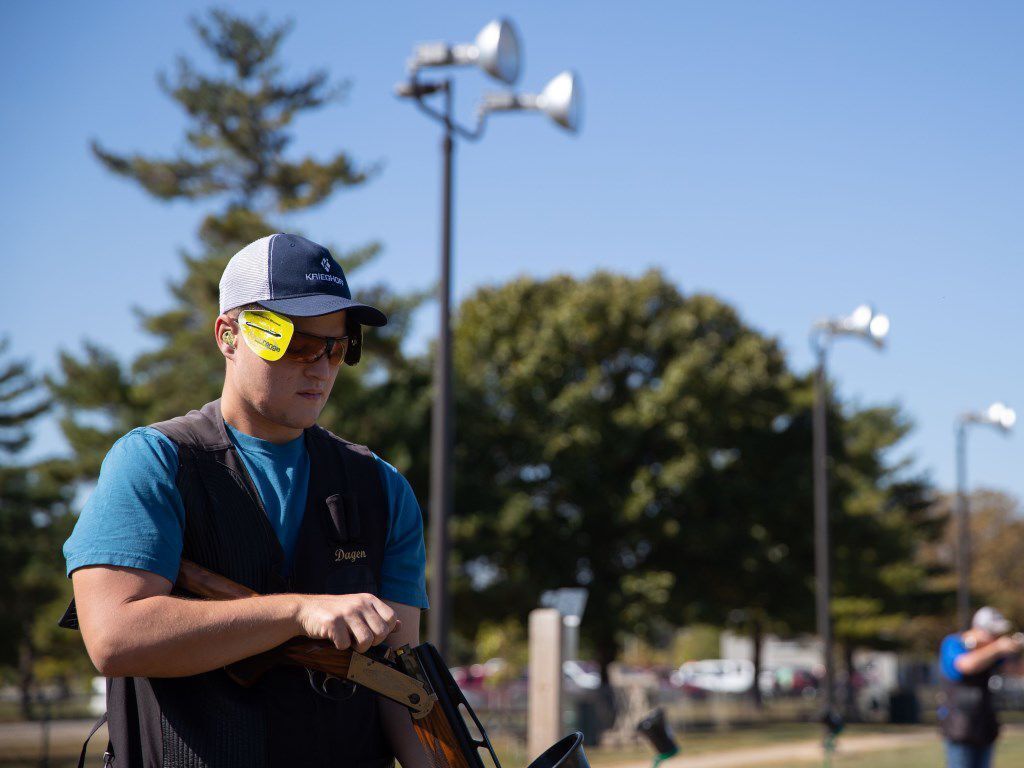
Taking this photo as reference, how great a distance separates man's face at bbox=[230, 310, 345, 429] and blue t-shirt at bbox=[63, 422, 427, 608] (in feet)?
0.25

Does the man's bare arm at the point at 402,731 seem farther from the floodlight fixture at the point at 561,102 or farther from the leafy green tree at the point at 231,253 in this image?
the leafy green tree at the point at 231,253

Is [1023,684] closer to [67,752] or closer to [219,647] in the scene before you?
[67,752]

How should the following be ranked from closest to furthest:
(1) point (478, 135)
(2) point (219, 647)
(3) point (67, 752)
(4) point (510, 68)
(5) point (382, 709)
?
1. (2) point (219, 647)
2. (5) point (382, 709)
3. (4) point (510, 68)
4. (1) point (478, 135)
5. (3) point (67, 752)

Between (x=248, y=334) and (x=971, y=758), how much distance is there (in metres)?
9.23

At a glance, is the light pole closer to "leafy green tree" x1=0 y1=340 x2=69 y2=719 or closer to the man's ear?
the man's ear

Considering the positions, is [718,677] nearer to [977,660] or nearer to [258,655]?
[977,660]

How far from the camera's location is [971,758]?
1020cm

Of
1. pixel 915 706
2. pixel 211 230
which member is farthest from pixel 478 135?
pixel 915 706

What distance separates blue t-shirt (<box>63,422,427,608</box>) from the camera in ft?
7.31

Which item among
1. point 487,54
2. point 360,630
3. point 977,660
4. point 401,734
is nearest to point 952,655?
point 977,660

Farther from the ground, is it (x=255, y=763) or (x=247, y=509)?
(x=247, y=509)

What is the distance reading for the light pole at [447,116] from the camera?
11914 mm

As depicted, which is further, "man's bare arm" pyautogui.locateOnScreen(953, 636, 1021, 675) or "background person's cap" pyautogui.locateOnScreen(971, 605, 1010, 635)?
"background person's cap" pyautogui.locateOnScreen(971, 605, 1010, 635)

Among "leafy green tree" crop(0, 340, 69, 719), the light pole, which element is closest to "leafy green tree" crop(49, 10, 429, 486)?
"leafy green tree" crop(0, 340, 69, 719)
